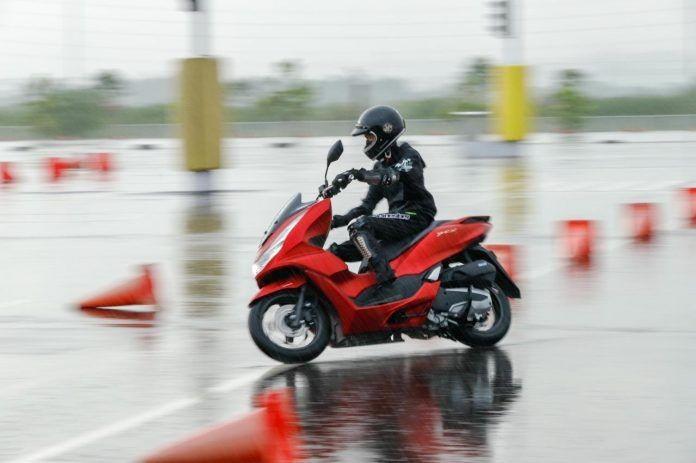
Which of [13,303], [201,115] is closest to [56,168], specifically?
[201,115]

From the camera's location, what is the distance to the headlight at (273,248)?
9453 millimetres

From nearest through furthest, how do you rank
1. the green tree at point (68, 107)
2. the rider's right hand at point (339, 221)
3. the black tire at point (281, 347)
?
1. the black tire at point (281, 347)
2. the rider's right hand at point (339, 221)
3. the green tree at point (68, 107)

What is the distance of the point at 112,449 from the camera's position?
23.8ft

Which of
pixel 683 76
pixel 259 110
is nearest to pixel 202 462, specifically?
pixel 683 76

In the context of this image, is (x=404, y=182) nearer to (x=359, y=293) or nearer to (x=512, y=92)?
(x=359, y=293)

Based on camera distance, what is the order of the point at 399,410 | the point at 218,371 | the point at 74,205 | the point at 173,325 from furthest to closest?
the point at 74,205, the point at 173,325, the point at 218,371, the point at 399,410

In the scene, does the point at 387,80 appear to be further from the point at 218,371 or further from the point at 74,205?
the point at 218,371

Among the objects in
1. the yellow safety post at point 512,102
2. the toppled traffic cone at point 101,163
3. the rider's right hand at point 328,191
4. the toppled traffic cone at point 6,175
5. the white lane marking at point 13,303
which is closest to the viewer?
the rider's right hand at point 328,191

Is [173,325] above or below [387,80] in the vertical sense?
below

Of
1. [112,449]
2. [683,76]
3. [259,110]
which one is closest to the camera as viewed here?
[112,449]

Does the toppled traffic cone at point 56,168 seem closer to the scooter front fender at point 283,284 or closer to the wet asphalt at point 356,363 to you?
the wet asphalt at point 356,363

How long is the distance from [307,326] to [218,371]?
0.66 metres

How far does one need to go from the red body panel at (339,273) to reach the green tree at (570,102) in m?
42.3

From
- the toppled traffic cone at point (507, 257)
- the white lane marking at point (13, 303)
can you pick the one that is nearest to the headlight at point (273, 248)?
the white lane marking at point (13, 303)
